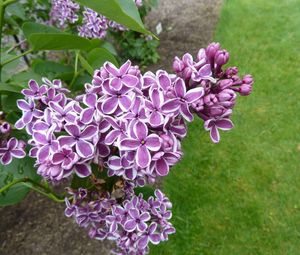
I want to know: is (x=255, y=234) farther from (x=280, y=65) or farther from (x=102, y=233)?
(x=280, y=65)

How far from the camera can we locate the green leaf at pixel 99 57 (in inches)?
43.7

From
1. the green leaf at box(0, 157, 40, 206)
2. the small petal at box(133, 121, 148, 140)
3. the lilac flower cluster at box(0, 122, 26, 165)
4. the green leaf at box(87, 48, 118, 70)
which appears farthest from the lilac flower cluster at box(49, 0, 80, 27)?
the small petal at box(133, 121, 148, 140)

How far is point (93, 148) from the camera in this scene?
0.75m

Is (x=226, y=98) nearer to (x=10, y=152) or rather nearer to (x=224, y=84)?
(x=224, y=84)

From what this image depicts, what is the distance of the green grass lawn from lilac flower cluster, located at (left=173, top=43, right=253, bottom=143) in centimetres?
157

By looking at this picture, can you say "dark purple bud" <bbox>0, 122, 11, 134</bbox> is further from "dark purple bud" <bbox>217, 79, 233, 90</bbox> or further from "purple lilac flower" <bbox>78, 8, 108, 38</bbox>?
"purple lilac flower" <bbox>78, 8, 108, 38</bbox>

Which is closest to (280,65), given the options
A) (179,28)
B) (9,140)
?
(179,28)

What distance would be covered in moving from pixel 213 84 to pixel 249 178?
6.42 ft

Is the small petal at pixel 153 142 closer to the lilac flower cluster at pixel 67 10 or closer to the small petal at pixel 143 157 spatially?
the small petal at pixel 143 157

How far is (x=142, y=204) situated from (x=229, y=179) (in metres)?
1.67

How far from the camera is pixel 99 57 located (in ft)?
3.72

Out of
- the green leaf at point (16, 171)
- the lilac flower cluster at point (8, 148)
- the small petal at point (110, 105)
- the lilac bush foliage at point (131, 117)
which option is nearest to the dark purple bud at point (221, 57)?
the lilac bush foliage at point (131, 117)

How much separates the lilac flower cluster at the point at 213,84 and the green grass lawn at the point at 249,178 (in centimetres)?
157

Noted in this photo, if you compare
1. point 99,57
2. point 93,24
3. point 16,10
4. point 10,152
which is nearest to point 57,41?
point 99,57
